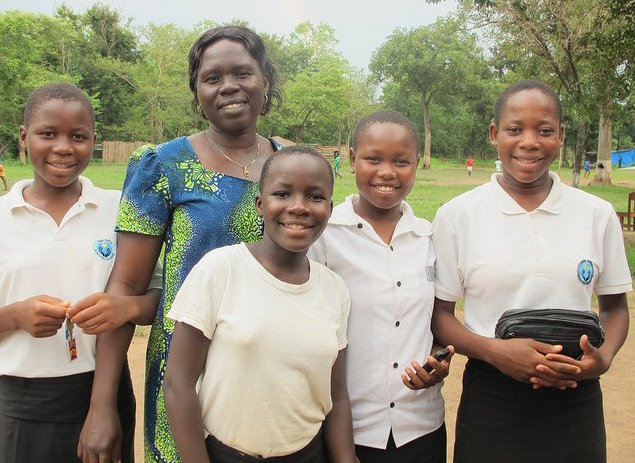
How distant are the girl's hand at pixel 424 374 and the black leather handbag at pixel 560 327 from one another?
242 millimetres

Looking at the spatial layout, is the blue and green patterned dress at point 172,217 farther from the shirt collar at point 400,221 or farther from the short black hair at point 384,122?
the short black hair at point 384,122

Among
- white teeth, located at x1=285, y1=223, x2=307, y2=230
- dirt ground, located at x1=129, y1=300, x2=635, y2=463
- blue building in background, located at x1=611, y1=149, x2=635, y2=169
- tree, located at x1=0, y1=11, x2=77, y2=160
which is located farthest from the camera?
blue building in background, located at x1=611, y1=149, x2=635, y2=169

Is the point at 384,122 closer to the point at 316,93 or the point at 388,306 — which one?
the point at 388,306

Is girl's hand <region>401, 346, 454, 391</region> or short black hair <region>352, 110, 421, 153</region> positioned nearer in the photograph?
girl's hand <region>401, 346, 454, 391</region>

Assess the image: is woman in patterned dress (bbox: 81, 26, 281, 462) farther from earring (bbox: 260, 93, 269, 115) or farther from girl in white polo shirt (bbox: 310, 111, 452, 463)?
girl in white polo shirt (bbox: 310, 111, 452, 463)

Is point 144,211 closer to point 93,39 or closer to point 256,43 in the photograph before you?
point 256,43

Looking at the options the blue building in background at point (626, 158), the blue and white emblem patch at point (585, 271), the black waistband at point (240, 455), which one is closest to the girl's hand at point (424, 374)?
the black waistband at point (240, 455)

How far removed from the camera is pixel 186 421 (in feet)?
5.84

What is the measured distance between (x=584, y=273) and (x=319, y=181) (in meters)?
0.93

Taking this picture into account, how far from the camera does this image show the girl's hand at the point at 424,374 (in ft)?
6.71

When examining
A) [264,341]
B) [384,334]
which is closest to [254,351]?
[264,341]

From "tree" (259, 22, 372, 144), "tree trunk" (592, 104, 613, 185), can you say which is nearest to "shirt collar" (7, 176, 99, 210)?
"tree trunk" (592, 104, 613, 185)

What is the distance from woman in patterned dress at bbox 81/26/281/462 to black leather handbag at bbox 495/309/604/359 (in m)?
0.87

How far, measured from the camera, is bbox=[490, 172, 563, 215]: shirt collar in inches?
85.8
